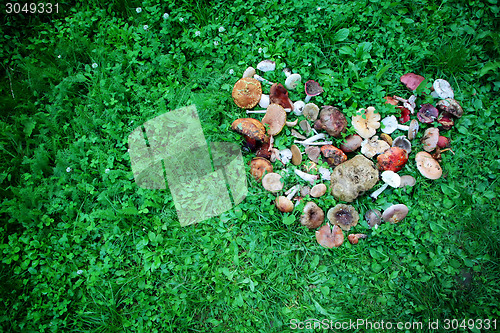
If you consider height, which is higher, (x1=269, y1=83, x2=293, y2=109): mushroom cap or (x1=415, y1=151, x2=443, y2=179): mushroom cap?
(x1=269, y1=83, x2=293, y2=109): mushroom cap

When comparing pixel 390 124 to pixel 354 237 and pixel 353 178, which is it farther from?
pixel 354 237

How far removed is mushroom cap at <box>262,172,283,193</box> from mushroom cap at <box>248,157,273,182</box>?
0.08 metres

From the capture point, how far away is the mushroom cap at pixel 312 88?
3.75 metres

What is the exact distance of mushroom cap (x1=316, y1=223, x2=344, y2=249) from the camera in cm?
329

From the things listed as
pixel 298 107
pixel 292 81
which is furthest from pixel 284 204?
pixel 292 81

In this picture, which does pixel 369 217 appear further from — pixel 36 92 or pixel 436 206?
pixel 36 92

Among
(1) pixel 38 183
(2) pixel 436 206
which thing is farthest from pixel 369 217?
(1) pixel 38 183

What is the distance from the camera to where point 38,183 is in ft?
12.0

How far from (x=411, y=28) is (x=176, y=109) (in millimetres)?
3380

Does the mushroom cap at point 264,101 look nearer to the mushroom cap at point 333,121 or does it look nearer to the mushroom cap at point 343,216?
the mushroom cap at point 333,121

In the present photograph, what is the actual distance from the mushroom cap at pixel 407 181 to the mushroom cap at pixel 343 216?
2.38 feet

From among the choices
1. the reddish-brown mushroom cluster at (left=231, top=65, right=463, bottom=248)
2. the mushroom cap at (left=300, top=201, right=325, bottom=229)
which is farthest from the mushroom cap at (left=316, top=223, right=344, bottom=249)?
the mushroom cap at (left=300, top=201, right=325, bottom=229)

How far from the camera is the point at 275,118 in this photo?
361cm

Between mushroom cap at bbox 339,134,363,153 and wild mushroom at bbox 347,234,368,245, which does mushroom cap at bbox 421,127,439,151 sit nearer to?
mushroom cap at bbox 339,134,363,153
